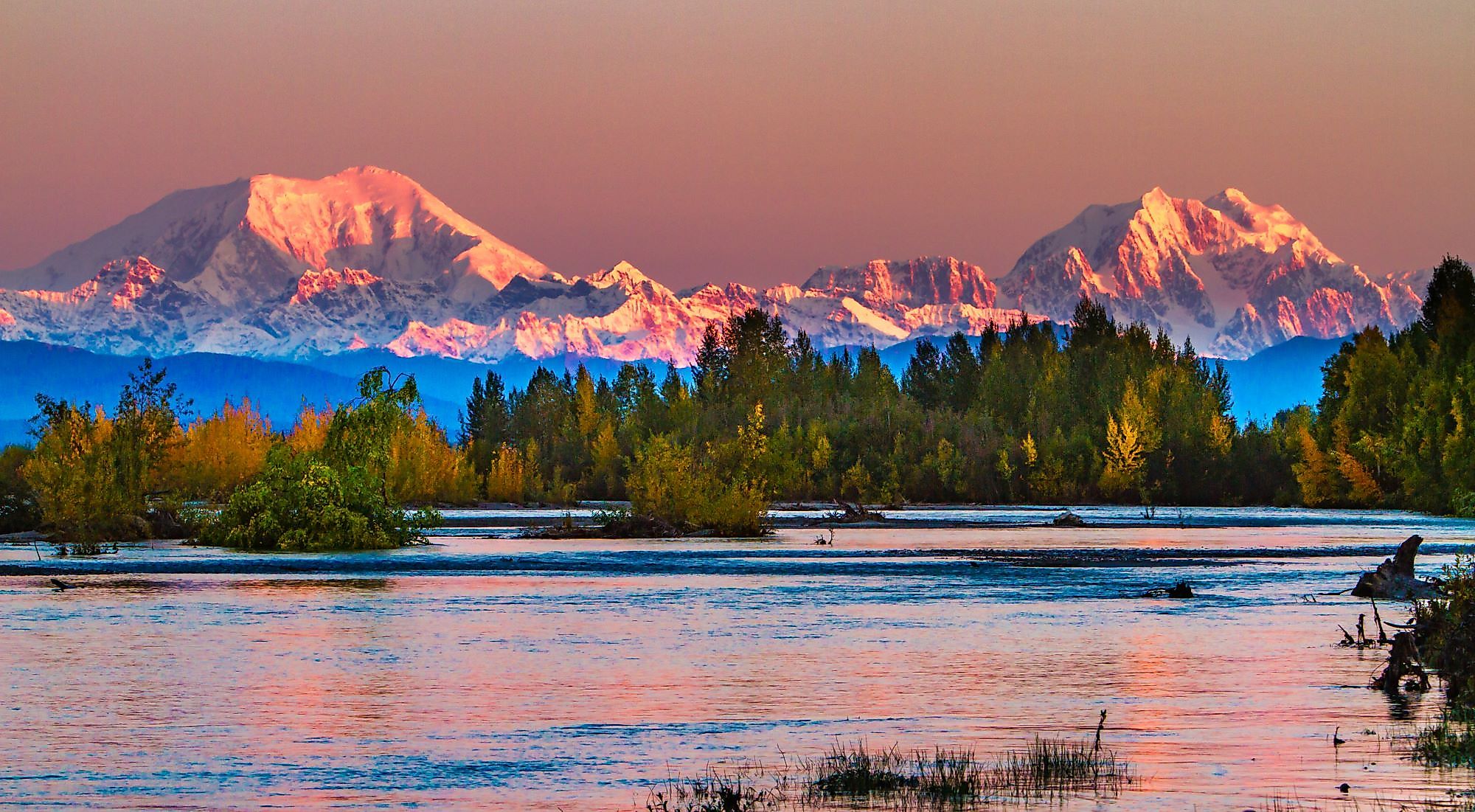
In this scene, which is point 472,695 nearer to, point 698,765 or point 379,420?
point 698,765

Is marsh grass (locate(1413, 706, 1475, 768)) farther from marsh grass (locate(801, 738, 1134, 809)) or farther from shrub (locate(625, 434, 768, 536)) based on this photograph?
shrub (locate(625, 434, 768, 536))

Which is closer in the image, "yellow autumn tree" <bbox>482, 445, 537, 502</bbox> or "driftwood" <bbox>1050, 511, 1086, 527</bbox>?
"driftwood" <bbox>1050, 511, 1086, 527</bbox>

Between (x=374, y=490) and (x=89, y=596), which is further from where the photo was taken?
(x=374, y=490)

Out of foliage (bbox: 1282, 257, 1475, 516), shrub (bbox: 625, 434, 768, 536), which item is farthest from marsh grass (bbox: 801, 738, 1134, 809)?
foliage (bbox: 1282, 257, 1475, 516)

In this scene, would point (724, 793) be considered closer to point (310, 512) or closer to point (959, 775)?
point (959, 775)

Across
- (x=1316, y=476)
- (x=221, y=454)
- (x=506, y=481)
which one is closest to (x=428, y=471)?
(x=506, y=481)

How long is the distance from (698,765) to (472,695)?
6.21m

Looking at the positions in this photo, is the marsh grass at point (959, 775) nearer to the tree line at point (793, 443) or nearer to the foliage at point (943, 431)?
the tree line at point (793, 443)

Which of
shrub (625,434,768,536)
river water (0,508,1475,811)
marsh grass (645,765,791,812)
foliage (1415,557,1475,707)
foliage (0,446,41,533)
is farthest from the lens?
shrub (625,434,768,536)

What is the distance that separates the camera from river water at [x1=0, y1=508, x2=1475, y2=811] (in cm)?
1842

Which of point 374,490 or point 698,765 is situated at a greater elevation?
point 374,490

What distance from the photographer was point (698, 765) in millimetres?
19188

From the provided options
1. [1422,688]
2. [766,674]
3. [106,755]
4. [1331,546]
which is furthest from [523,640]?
[1331,546]

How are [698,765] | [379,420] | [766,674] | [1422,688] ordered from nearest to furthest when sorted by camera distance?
1. [698,765]
2. [1422,688]
3. [766,674]
4. [379,420]
